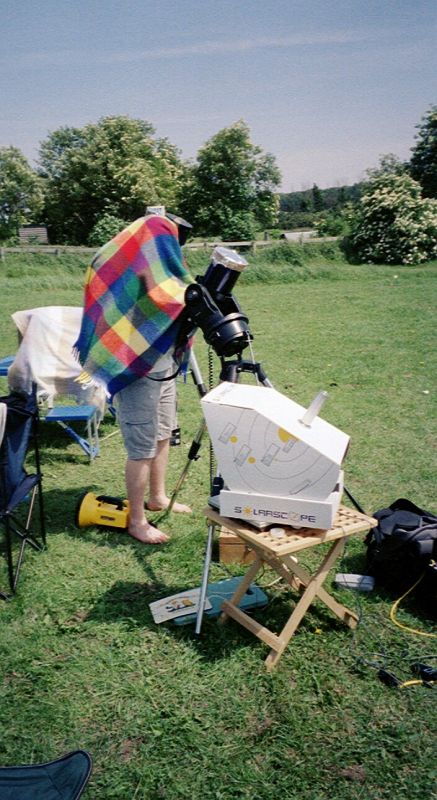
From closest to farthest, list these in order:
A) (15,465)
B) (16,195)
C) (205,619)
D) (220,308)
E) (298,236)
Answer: (220,308), (205,619), (15,465), (298,236), (16,195)

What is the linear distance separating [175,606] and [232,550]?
0.58 m

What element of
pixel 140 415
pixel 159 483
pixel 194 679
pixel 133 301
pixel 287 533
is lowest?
pixel 194 679

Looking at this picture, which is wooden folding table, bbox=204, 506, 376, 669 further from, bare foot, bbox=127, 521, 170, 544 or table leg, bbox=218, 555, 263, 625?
bare foot, bbox=127, 521, 170, 544

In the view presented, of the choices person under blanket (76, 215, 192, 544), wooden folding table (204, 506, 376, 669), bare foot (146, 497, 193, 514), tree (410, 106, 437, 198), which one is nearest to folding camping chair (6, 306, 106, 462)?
bare foot (146, 497, 193, 514)

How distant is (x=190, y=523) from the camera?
381cm

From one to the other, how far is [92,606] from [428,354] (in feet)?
21.2

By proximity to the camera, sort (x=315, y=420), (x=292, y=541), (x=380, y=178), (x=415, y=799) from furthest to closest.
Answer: (x=380, y=178)
(x=315, y=420)
(x=292, y=541)
(x=415, y=799)

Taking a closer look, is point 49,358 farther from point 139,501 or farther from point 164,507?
point 139,501

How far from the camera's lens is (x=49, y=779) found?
1.77 metres

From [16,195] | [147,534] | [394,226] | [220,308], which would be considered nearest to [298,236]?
[394,226]

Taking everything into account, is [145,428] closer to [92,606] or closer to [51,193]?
[92,606]

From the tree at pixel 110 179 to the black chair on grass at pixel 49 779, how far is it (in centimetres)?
3698

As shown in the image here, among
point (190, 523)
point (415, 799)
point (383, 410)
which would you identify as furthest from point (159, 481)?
point (383, 410)

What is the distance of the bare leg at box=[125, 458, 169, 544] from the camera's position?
10.9 feet
